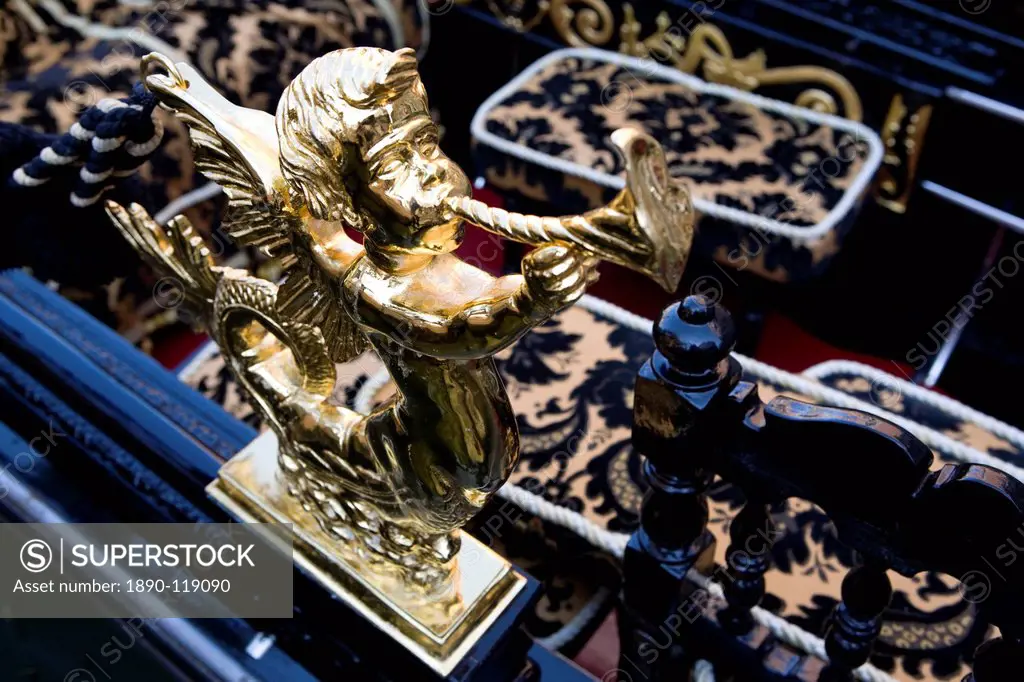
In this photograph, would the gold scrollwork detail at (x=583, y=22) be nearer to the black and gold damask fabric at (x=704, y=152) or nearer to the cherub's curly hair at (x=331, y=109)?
the black and gold damask fabric at (x=704, y=152)

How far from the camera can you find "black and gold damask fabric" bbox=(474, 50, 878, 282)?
1536 mm

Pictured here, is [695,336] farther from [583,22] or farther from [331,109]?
[583,22]

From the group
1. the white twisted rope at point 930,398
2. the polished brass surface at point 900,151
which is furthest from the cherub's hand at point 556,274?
the polished brass surface at point 900,151

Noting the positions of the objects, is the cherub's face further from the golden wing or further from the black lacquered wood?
the black lacquered wood

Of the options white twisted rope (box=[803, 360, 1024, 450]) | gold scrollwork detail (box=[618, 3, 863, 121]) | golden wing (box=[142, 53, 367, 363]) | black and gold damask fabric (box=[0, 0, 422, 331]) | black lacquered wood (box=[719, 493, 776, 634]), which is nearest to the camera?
golden wing (box=[142, 53, 367, 363])

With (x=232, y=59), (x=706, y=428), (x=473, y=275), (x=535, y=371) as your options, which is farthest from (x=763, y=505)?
(x=232, y=59)

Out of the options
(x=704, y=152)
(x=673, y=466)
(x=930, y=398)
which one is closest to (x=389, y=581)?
(x=673, y=466)

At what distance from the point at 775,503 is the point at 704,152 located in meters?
1.05

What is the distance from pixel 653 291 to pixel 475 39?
85cm

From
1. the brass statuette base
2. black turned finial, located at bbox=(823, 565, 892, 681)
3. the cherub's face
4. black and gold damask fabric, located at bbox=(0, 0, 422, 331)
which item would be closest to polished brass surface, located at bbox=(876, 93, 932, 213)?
black and gold damask fabric, located at bbox=(0, 0, 422, 331)

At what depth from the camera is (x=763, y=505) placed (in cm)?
72

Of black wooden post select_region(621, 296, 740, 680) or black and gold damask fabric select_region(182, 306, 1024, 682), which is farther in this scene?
black and gold damask fabric select_region(182, 306, 1024, 682)

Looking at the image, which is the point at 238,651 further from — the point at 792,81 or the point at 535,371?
the point at 792,81

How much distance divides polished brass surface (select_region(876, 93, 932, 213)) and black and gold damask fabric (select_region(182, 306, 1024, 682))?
712mm
